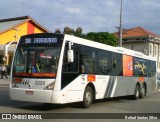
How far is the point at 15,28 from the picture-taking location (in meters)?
46.1

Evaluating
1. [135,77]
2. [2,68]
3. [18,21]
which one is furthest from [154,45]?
[135,77]

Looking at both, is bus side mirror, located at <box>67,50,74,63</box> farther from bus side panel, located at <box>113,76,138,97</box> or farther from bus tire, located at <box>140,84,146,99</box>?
bus tire, located at <box>140,84,146,99</box>

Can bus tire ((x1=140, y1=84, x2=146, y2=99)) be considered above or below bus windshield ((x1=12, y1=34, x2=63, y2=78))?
below

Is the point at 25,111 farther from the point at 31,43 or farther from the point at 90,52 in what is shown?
the point at 90,52

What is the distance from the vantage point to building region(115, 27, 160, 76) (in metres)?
78.6

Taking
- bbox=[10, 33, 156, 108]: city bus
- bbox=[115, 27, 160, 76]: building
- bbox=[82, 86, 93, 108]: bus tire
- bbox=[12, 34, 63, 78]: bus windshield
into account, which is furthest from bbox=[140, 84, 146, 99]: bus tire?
bbox=[115, 27, 160, 76]: building

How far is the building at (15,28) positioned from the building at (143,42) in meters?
32.1

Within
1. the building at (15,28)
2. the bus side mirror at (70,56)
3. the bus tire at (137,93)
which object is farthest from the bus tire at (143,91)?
the building at (15,28)

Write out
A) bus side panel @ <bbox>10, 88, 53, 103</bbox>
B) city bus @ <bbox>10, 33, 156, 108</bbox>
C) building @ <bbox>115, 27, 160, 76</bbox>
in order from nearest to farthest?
bus side panel @ <bbox>10, 88, 53, 103</bbox>
city bus @ <bbox>10, 33, 156, 108</bbox>
building @ <bbox>115, 27, 160, 76</bbox>

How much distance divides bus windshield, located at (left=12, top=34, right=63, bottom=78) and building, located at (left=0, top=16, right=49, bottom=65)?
97.5 feet

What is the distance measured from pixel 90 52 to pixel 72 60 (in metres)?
2.47

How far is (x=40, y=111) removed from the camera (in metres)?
13.3

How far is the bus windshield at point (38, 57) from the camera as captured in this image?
13156mm

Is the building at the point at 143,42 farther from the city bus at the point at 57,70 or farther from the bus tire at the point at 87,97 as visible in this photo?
the bus tire at the point at 87,97
